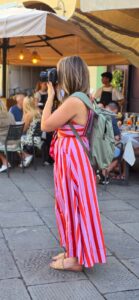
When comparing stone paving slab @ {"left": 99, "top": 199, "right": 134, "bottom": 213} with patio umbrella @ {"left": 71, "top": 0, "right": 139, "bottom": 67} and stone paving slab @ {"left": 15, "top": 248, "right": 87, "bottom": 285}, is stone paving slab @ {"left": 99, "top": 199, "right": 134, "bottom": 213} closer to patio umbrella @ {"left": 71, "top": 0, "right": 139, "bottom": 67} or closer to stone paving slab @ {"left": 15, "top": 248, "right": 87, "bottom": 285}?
stone paving slab @ {"left": 15, "top": 248, "right": 87, "bottom": 285}

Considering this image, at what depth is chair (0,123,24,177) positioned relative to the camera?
776 centimetres

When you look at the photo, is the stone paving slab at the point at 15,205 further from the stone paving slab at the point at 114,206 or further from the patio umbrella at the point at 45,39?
the patio umbrella at the point at 45,39

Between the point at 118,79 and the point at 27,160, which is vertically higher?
the point at 118,79

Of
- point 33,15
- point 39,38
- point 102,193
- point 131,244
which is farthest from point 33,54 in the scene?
point 131,244

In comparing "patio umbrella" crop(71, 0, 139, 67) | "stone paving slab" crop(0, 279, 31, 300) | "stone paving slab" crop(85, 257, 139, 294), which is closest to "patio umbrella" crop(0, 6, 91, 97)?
"patio umbrella" crop(71, 0, 139, 67)

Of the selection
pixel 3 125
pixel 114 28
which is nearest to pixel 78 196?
pixel 3 125

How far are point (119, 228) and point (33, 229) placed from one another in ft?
3.13

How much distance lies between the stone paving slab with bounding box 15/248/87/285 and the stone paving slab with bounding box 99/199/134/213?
1.73 meters

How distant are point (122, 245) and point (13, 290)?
1.43m

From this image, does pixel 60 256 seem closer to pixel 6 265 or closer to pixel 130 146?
pixel 6 265

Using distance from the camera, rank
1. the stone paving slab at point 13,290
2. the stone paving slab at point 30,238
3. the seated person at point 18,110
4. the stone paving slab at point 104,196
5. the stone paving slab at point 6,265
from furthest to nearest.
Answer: the seated person at point 18,110 → the stone paving slab at point 104,196 → the stone paving slab at point 30,238 → the stone paving slab at point 6,265 → the stone paving slab at point 13,290

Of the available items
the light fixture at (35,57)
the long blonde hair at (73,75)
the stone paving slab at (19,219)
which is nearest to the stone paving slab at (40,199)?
the stone paving slab at (19,219)

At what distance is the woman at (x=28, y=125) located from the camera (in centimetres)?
849

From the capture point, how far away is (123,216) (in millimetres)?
5625
